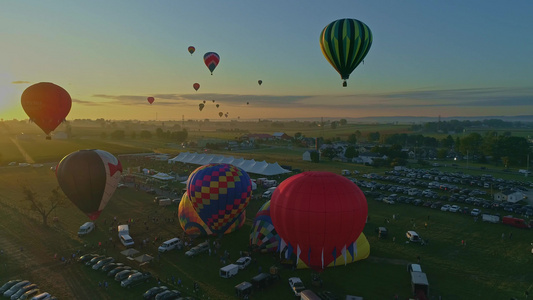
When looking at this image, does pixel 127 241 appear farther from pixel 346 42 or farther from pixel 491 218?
pixel 491 218

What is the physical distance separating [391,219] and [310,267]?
11.2 meters

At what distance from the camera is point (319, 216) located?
45.9 ft

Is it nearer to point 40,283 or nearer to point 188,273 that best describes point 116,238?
point 40,283

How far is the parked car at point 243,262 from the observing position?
1666 cm

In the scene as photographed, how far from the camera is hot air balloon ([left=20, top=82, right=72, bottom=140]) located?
23344mm

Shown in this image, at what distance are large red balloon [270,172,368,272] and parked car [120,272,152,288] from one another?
652 centimetres

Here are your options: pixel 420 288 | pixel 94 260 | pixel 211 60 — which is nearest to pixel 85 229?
pixel 94 260

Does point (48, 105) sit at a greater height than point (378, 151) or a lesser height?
greater

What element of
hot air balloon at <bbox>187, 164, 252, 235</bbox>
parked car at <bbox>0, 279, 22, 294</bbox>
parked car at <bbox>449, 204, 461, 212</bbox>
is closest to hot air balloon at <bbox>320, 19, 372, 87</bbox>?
hot air balloon at <bbox>187, 164, 252, 235</bbox>

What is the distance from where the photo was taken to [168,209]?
27156 mm

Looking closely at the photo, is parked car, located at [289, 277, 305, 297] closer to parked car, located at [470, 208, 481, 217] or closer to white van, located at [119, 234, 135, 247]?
white van, located at [119, 234, 135, 247]

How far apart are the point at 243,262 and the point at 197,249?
3154 mm

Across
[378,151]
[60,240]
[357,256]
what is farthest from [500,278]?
[378,151]

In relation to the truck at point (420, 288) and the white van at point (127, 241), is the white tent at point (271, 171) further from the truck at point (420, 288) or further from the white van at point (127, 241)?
the truck at point (420, 288)
